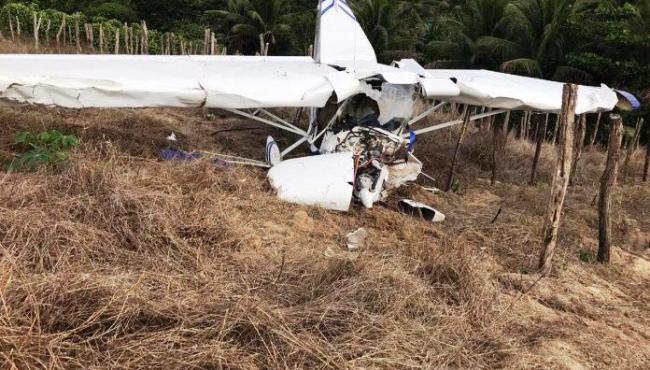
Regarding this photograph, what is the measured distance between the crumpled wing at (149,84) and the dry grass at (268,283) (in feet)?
2.61

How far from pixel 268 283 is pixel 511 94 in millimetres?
6197

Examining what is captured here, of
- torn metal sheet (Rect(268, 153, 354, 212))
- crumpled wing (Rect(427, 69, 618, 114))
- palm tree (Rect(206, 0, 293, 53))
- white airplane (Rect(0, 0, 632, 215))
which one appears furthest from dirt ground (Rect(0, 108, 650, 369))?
palm tree (Rect(206, 0, 293, 53))

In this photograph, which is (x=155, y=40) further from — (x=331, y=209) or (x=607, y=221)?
(x=607, y=221)

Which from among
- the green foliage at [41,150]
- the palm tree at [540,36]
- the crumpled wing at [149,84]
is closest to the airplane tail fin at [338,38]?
the crumpled wing at [149,84]

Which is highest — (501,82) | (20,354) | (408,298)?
(501,82)

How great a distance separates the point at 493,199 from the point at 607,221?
2.77 metres

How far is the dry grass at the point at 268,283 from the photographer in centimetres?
322

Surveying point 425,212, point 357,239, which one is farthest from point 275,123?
point 357,239

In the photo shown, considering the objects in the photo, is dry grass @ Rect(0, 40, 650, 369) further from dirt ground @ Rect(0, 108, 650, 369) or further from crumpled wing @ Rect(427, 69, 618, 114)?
crumpled wing @ Rect(427, 69, 618, 114)

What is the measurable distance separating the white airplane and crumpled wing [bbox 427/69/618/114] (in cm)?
2

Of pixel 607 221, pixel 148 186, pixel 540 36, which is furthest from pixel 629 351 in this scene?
pixel 540 36

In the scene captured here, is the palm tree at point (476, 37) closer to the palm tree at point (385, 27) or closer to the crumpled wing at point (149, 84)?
the palm tree at point (385, 27)

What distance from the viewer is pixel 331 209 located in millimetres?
7402

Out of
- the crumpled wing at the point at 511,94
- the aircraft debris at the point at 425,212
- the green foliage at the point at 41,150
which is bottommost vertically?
the aircraft debris at the point at 425,212
